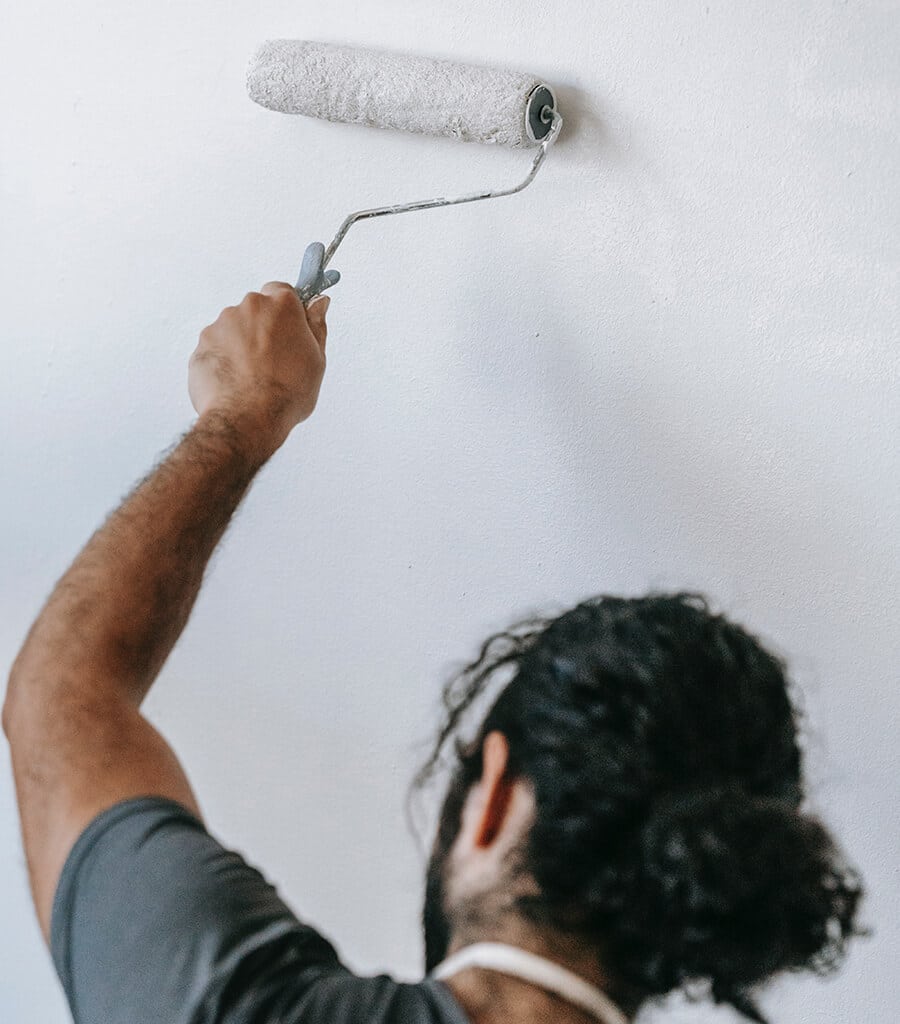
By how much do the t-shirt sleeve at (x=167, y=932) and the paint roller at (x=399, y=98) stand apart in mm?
441

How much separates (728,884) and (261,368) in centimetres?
46

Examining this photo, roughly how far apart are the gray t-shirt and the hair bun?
0.42 feet

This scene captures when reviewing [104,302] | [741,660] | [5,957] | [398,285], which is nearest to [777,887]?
[741,660]

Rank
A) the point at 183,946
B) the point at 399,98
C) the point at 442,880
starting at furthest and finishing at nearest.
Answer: the point at 399,98 → the point at 442,880 → the point at 183,946

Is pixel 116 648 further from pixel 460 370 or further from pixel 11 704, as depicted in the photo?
pixel 460 370

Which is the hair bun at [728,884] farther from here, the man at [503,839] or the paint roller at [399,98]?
the paint roller at [399,98]

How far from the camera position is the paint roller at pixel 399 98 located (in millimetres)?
802

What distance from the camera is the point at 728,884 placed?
595 millimetres

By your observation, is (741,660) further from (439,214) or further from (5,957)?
(5,957)

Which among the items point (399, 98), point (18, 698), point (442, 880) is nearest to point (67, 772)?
point (18, 698)

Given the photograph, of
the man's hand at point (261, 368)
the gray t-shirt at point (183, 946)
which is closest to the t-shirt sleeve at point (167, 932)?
the gray t-shirt at point (183, 946)

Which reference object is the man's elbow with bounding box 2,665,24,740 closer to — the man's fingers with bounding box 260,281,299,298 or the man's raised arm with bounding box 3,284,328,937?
the man's raised arm with bounding box 3,284,328,937

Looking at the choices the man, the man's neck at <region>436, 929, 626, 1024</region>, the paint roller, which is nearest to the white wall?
the paint roller

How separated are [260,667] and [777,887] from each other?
0.59m
